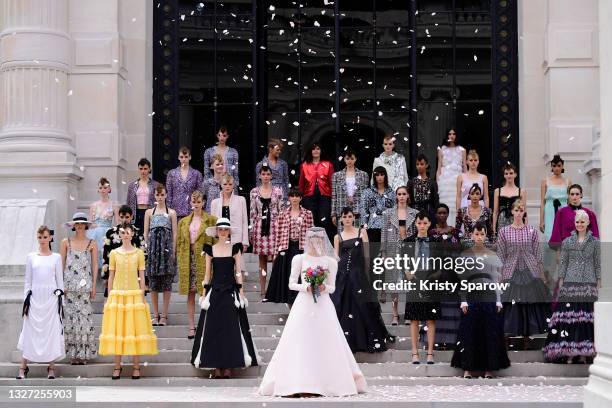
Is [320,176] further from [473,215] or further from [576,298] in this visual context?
[576,298]

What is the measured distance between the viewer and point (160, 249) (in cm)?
1736

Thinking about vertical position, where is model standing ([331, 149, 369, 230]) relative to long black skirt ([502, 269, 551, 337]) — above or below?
above

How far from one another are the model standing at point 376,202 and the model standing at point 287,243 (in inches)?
31.8

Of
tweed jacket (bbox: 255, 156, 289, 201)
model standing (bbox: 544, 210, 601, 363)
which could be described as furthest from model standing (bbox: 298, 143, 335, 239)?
model standing (bbox: 544, 210, 601, 363)

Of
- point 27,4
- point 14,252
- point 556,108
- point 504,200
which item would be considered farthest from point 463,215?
point 27,4

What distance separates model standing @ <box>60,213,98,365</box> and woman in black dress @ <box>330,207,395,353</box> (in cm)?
320

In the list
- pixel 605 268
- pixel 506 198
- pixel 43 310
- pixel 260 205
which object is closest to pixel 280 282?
pixel 260 205

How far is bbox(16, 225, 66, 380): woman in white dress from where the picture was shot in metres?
15.7

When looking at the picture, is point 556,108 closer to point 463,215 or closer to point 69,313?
point 463,215

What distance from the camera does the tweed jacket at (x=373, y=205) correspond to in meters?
17.7

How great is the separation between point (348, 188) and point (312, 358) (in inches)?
182

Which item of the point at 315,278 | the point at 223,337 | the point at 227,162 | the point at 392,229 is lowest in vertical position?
the point at 223,337

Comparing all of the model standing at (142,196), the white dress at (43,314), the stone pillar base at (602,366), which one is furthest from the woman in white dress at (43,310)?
the stone pillar base at (602,366)

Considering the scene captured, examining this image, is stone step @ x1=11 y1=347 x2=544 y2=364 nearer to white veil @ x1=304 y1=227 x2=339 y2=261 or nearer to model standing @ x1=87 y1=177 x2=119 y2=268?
white veil @ x1=304 y1=227 x2=339 y2=261
